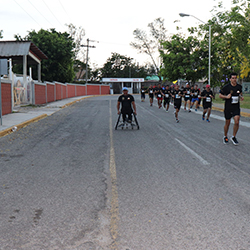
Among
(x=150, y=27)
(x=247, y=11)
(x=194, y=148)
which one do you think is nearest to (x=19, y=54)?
(x=194, y=148)

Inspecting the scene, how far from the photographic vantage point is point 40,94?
28.8 meters

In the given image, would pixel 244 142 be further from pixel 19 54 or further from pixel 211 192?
pixel 19 54

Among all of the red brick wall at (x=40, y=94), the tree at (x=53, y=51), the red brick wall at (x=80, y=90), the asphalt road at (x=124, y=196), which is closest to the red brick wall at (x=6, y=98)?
the red brick wall at (x=40, y=94)

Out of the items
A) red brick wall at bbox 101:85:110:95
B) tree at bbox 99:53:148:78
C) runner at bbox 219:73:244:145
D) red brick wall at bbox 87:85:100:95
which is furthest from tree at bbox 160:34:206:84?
tree at bbox 99:53:148:78

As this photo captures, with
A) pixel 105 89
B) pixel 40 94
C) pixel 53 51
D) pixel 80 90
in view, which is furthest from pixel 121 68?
pixel 40 94

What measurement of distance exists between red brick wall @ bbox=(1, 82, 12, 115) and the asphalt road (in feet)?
31.6

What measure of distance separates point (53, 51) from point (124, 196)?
4147cm

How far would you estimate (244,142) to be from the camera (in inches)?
393

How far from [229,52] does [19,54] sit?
22.9 m

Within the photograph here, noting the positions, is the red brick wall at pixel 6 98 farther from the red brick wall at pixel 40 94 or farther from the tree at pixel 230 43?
the tree at pixel 230 43

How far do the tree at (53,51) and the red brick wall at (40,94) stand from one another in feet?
44.5

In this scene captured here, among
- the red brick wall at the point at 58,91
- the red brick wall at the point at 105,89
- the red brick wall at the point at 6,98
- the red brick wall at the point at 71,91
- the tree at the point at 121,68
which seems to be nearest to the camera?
the red brick wall at the point at 6,98

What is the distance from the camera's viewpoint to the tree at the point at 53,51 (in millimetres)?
43219

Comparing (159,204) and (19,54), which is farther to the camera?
(19,54)
